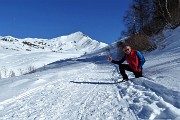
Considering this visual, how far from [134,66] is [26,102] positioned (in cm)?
444

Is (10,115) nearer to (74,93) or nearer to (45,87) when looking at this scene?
(74,93)

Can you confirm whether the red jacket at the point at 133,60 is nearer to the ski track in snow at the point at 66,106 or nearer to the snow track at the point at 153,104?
the ski track in snow at the point at 66,106

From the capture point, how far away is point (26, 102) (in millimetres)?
8680

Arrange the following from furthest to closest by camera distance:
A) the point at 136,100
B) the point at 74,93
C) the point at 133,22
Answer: the point at 133,22 < the point at 74,93 < the point at 136,100

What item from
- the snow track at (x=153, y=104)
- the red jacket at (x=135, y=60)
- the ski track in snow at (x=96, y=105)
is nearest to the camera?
the snow track at (x=153, y=104)

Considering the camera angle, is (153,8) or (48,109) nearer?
(48,109)

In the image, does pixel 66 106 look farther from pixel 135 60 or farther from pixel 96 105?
pixel 135 60

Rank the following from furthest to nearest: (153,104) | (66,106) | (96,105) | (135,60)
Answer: (135,60), (66,106), (96,105), (153,104)

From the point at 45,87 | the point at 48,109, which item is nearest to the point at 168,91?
the point at 48,109

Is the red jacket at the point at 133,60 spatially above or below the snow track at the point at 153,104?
above

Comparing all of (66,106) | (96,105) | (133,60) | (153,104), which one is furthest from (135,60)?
(153,104)

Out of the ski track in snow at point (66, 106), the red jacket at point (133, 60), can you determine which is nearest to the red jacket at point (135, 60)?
the red jacket at point (133, 60)

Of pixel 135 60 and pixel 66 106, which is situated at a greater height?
pixel 135 60

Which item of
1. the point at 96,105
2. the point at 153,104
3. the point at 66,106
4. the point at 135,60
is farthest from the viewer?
the point at 135,60
